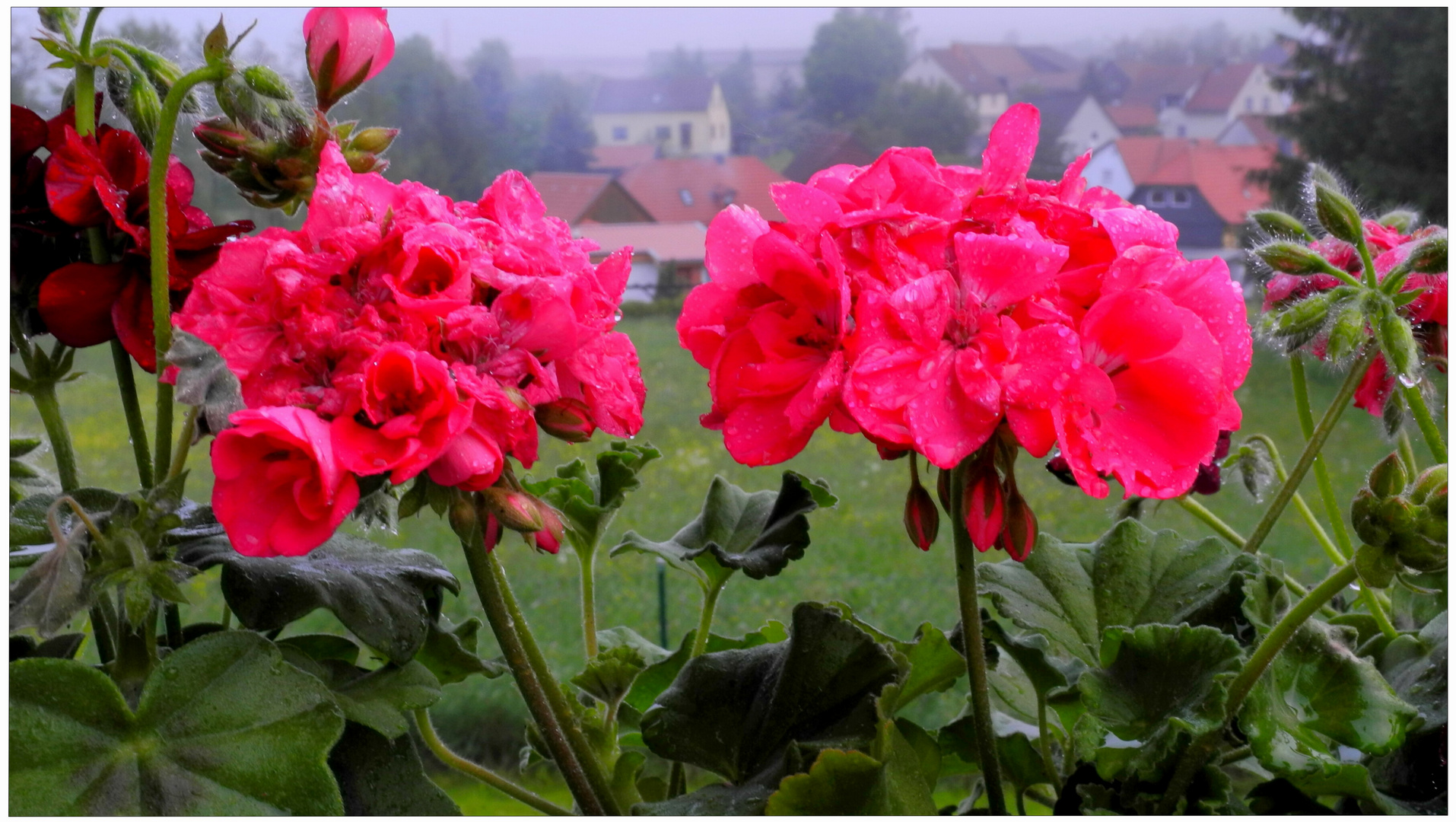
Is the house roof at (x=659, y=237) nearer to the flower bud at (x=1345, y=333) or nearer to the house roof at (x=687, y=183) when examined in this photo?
the house roof at (x=687, y=183)

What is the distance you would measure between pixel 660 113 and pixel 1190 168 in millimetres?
1305

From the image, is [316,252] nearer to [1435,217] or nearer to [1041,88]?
[1041,88]

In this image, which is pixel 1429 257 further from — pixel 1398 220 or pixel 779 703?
pixel 779 703

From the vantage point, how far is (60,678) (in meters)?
0.40

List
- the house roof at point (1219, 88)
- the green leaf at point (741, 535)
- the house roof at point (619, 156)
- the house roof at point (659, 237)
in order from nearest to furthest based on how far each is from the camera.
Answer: the green leaf at point (741, 535), the house roof at point (659, 237), the house roof at point (619, 156), the house roof at point (1219, 88)

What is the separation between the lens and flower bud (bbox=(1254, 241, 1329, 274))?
45 centimetres

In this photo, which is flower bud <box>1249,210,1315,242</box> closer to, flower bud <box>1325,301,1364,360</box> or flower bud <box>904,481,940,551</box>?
flower bud <box>1325,301,1364,360</box>

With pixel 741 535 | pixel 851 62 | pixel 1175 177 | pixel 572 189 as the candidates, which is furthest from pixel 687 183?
pixel 741 535

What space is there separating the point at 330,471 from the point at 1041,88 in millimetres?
2623

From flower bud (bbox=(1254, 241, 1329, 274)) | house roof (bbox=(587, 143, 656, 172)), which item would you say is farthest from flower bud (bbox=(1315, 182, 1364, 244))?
house roof (bbox=(587, 143, 656, 172))

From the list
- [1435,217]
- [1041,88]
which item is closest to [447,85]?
[1041,88]

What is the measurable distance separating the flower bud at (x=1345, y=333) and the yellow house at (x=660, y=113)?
1839 mm

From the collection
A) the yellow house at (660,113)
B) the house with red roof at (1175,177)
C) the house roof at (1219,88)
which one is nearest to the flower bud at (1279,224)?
the yellow house at (660,113)

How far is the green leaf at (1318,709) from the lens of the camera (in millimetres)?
441
